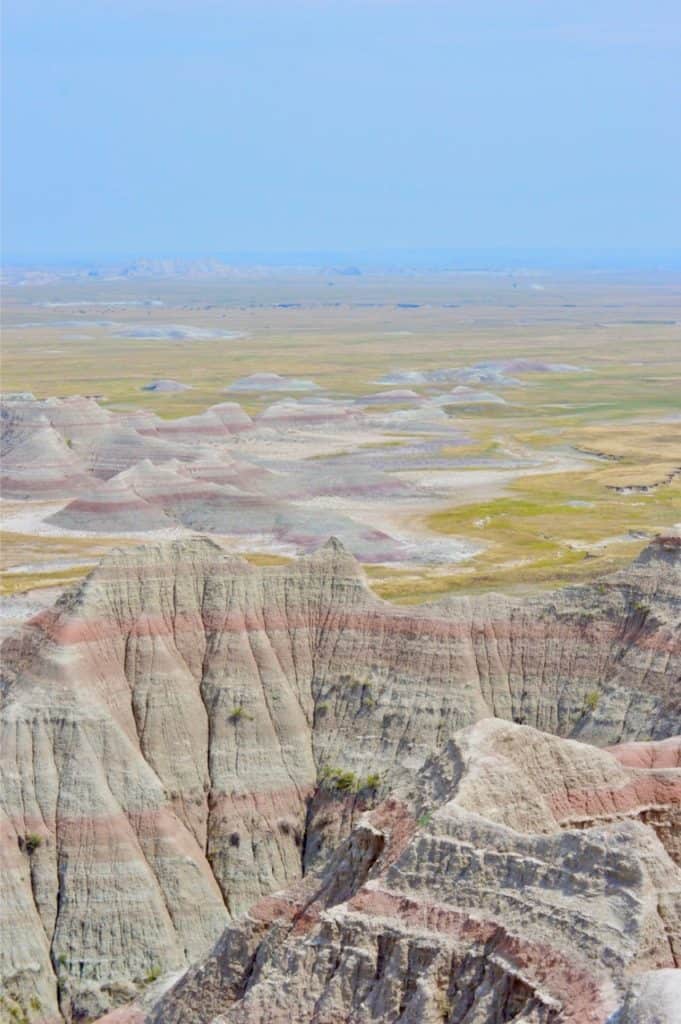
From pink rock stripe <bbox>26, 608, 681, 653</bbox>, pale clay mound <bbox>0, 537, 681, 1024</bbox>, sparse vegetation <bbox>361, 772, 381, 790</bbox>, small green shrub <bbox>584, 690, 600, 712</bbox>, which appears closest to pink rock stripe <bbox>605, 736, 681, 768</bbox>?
pale clay mound <bbox>0, 537, 681, 1024</bbox>

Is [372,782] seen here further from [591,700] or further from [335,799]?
[591,700]

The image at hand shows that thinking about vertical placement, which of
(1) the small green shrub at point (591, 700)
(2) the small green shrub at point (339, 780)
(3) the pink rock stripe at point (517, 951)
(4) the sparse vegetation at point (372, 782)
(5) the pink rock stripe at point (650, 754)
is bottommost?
(2) the small green shrub at point (339, 780)

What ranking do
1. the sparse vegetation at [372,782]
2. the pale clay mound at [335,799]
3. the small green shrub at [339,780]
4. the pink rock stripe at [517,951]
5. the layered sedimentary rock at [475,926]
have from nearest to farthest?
the pink rock stripe at [517,951] → the layered sedimentary rock at [475,926] → the pale clay mound at [335,799] → the sparse vegetation at [372,782] → the small green shrub at [339,780]

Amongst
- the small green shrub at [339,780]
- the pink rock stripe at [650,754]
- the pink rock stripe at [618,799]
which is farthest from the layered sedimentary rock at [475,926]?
the small green shrub at [339,780]

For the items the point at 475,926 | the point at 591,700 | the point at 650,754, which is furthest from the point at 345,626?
the point at 475,926

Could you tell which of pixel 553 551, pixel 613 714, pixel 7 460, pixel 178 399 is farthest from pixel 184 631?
pixel 178 399

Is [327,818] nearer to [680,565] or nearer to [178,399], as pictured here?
[680,565]

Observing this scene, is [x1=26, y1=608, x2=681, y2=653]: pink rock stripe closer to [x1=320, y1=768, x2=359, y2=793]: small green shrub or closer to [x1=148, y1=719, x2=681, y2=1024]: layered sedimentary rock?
[x1=320, y1=768, x2=359, y2=793]: small green shrub

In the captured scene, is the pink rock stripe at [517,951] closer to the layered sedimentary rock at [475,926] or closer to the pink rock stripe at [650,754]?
the layered sedimentary rock at [475,926]
